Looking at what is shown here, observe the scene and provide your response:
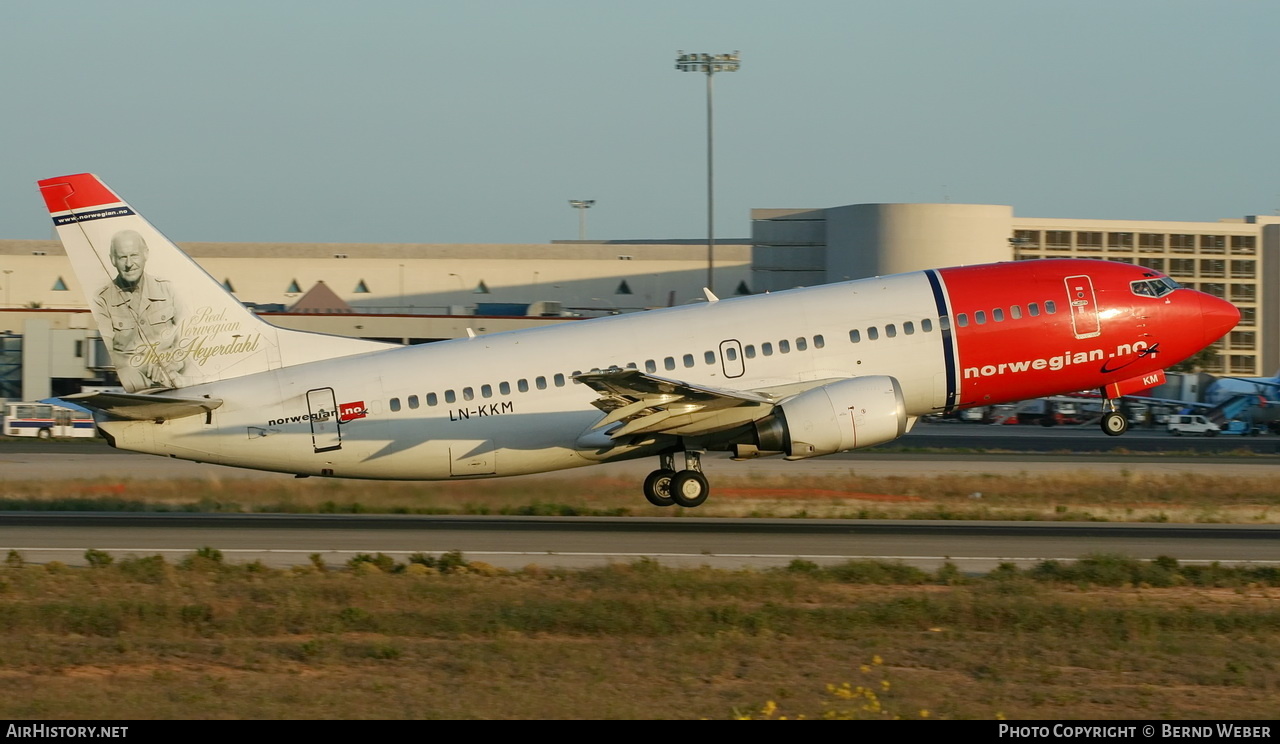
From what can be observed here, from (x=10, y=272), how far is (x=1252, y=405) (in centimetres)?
9120

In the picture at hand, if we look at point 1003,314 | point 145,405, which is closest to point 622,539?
point 1003,314

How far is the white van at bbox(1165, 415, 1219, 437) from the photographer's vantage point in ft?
226

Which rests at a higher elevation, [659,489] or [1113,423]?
[1113,423]

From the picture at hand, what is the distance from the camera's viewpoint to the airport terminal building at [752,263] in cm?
9338

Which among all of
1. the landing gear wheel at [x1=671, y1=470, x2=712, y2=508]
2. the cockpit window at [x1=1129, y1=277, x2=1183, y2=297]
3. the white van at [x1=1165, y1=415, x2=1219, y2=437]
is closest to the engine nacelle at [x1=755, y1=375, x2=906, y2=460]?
the landing gear wheel at [x1=671, y1=470, x2=712, y2=508]

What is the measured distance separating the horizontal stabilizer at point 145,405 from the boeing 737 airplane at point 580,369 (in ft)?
0.18

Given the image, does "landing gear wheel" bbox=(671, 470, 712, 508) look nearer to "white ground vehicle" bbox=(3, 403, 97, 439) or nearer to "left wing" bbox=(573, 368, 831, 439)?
"left wing" bbox=(573, 368, 831, 439)

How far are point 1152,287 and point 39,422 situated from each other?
5492 cm

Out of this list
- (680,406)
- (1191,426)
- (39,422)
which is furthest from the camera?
(1191,426)

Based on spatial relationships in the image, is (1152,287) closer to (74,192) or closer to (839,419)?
(839,419)

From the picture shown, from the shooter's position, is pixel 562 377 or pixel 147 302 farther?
pixel 562 377

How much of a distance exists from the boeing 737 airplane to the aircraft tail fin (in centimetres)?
4

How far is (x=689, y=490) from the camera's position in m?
28.3
